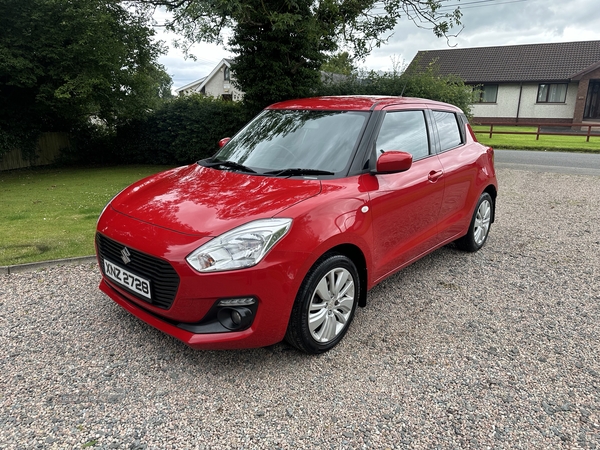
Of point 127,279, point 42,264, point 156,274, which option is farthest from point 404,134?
point 42,264

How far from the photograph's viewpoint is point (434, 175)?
3916mm

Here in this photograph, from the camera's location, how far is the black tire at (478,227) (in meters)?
4.95

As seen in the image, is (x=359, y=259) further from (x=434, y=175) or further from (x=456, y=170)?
(x=456, y=170)

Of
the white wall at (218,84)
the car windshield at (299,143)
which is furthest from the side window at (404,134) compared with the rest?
the white wall at (218,84)

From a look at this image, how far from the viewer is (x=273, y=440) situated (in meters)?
2.22

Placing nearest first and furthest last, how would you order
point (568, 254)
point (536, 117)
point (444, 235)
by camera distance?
point (444, 235) → point (568, 254) → point (536, 117)

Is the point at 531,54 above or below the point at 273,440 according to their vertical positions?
above

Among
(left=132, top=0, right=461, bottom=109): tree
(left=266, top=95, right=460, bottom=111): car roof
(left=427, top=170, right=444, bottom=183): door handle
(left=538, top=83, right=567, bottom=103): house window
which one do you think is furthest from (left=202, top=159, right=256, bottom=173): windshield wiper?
(left=538, top=83, right=567, bottom=103): house window

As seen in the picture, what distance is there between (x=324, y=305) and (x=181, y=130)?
513 inches

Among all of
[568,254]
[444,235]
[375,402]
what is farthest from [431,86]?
[375,402]

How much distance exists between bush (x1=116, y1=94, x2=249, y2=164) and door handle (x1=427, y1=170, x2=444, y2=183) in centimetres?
982

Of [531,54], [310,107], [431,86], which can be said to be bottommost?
[310,107]

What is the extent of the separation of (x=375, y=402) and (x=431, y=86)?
11413mm

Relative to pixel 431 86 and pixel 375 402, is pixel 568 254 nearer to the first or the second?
pixel 375 402
